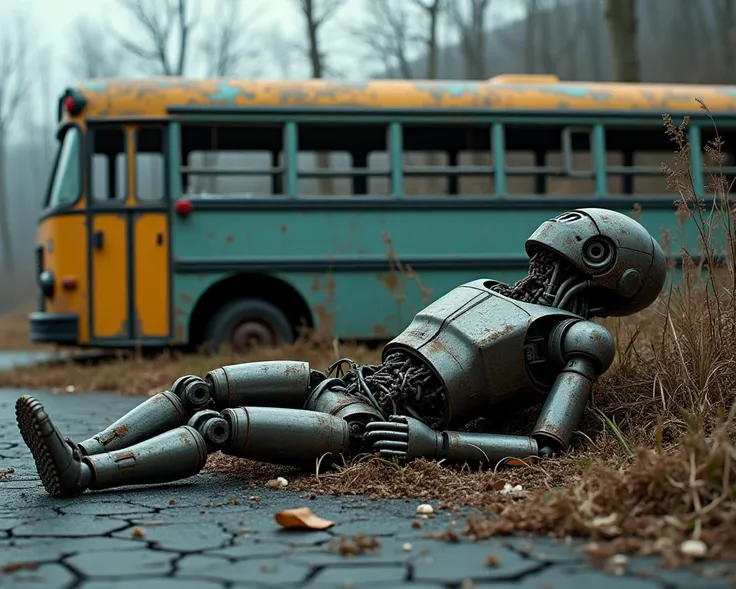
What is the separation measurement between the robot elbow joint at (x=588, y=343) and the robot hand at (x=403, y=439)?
0.63 meters

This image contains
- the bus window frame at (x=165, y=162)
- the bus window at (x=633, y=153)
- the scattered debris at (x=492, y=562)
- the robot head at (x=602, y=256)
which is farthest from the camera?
the bus window at (x=633, y=153)

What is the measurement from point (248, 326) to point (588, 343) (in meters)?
5.51

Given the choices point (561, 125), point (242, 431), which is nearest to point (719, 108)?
point (561, 125)

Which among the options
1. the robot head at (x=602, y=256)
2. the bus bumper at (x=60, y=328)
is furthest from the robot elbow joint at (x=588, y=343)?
the bus bumper at (x=60, y=328)

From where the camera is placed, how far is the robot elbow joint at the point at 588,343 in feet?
12.5

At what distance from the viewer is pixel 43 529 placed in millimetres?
2963

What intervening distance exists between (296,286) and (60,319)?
2106mm

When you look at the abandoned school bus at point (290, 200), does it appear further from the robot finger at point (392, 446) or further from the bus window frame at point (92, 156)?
the robot finger at point (392, 446)

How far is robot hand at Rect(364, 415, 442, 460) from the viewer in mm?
3596

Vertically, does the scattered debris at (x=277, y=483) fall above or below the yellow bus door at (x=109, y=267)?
below

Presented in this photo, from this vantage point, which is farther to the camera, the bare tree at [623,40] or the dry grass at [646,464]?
the bare tree at [623,40]

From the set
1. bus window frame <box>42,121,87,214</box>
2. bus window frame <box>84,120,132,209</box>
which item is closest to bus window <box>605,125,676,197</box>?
bus window frame <box>84,120,132,209</box>

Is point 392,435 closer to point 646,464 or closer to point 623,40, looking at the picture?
point 646,464

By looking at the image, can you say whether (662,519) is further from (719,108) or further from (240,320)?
(719,108)
